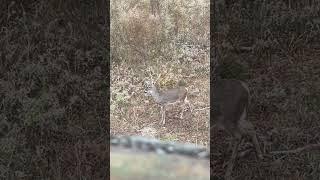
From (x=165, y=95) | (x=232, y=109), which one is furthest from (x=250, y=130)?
(x=165, y=95)

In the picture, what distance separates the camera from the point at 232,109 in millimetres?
2295

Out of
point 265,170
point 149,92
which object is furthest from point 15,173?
point 265,170

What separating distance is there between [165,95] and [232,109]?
31cm

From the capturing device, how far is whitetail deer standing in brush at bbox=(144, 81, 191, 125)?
8.00 ft

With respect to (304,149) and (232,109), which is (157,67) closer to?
(232,109)

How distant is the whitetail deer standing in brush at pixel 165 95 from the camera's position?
8.00 feet

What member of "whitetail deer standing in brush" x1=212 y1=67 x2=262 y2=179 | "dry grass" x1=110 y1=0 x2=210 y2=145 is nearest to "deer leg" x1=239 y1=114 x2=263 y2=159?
"whitetail deer standing in brush" x1=212 y1=67 x2=262 y2=179

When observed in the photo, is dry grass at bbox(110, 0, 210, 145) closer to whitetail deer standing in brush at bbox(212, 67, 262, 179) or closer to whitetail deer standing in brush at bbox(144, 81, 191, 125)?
whitetail deer standing in brush at bbox(144, 81, 191, 125)

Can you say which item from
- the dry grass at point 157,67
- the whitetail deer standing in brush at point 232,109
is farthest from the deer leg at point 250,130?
the dry grass at point 157,67

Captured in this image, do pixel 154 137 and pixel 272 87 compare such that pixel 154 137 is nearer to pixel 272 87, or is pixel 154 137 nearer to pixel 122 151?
pixel 122 151

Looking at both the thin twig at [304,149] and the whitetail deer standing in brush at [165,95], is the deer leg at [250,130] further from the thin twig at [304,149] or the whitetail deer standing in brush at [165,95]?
the whitetail deer standing in brush at [165,95]

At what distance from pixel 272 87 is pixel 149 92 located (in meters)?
0.54

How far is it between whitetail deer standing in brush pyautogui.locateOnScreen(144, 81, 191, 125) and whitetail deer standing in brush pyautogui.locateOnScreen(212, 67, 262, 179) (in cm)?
19

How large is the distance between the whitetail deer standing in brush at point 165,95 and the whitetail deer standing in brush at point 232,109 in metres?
0.19
